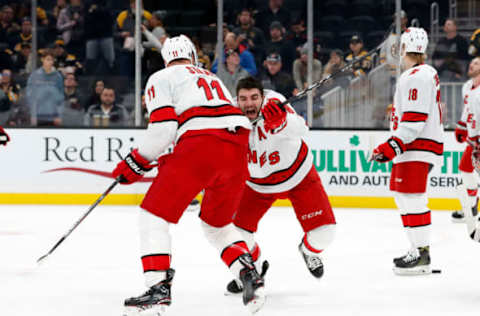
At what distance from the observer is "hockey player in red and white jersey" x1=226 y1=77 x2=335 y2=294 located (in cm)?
341

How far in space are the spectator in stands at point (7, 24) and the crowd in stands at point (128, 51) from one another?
0.4 inches

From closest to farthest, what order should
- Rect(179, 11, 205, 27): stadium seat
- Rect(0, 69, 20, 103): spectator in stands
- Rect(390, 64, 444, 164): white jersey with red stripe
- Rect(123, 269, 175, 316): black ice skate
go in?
1. Rect(123, 269, 175, 316): black ice skate
2. Rect(390, 64, 444, 164): white jersey with red stripe
3. Rect(0, 69, 20, 103): spectator in stands
4. Rect(179, 11, 205, 27): stadium seat

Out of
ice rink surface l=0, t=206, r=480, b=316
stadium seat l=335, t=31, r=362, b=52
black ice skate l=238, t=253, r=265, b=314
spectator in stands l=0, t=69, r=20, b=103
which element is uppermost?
stadium seat l=335, t=31, r=362, b=52

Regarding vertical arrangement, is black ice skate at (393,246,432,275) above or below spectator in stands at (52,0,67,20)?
below

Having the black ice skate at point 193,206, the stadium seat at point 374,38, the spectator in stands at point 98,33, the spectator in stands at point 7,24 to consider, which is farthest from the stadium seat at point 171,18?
the black ice skate at point 193,206

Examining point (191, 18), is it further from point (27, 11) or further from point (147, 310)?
point (147, 310)

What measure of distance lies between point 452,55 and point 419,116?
13.2 feet

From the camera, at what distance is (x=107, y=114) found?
25.2ft

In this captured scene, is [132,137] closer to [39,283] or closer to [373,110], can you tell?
[373,110]

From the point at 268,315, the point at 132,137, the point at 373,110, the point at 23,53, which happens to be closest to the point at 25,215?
the point at 132,137

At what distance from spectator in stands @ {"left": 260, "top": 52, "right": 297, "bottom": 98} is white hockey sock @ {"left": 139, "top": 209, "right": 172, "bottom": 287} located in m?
4.94

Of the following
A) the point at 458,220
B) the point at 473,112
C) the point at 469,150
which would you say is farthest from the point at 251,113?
the point at 458,220

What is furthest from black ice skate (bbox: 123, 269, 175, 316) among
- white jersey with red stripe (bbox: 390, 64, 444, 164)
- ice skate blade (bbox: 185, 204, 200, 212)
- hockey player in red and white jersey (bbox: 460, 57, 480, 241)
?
ice skate blade (bbox: 185, 204, 200, 212)

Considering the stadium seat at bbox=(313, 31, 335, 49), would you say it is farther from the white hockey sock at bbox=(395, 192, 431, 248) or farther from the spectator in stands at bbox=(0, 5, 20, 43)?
the white hockey sock at bbox=(395, 192, 431, 248)
